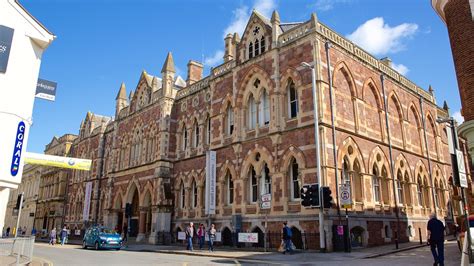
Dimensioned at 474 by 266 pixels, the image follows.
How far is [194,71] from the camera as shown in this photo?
36969mm

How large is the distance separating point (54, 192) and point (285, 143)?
45.5 m

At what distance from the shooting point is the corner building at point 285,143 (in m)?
22.2

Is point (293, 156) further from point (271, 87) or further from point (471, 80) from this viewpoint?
point (471, 80)

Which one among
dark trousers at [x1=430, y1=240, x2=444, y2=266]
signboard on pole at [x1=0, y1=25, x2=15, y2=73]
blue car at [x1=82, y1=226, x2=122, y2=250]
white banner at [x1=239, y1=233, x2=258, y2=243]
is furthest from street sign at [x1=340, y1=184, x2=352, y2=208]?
signboard on pole at [x1=0, y1=25, x2=15, y2=73]

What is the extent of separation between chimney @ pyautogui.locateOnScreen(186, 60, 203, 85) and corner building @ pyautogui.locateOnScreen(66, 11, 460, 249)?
0.11 m

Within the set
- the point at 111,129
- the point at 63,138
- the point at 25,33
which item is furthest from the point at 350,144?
the point at 63,138

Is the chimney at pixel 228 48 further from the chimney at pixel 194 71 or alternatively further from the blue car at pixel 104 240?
the blue car at pixel 104 240

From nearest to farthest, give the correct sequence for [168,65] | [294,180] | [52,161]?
[294,180] → [52,161] → [168,65]

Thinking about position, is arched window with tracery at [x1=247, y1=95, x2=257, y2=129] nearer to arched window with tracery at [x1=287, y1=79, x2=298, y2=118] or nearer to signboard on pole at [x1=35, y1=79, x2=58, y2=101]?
arched window with tracery at [x1=287, y1=79, x2=298, y2=118]

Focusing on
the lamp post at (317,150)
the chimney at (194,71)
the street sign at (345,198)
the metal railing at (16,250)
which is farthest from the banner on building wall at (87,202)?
the street sign at (345,198)

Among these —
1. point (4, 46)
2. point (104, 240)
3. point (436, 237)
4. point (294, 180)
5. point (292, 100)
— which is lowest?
point (104, 240)

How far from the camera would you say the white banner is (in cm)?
2245

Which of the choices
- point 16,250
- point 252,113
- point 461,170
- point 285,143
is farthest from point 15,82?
point 252,113

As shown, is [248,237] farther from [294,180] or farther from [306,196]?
[306,196]
